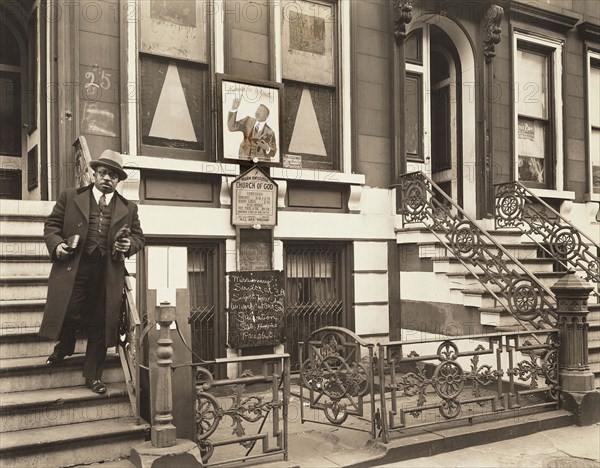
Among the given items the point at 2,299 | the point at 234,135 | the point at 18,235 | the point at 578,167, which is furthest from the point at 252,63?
the point at 578,167

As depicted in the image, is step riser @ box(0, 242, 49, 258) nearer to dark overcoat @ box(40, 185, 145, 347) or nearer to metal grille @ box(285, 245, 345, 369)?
dark overcoat @ box(40, 185, 145, 347)

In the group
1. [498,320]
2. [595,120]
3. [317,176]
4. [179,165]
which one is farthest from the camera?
[595,120]

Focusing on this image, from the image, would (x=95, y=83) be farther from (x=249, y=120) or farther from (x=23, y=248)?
(x=23, y=248)

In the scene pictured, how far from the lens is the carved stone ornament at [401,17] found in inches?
356

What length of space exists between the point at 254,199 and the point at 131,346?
3370mm

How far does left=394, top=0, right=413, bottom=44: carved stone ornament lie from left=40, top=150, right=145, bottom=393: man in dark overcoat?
18.8ft

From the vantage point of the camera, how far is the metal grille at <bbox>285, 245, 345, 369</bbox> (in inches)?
336

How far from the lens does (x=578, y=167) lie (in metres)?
11.3

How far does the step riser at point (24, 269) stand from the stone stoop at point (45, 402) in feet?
0.05

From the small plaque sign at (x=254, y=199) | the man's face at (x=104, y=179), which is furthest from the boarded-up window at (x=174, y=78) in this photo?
the man's face at (x=104, y=179)

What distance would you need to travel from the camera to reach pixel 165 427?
14.8 feet

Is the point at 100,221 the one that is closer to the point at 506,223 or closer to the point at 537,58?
the point at 506,223

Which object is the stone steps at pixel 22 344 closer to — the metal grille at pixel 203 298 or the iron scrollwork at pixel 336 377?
the metal grille at pixel 203 298

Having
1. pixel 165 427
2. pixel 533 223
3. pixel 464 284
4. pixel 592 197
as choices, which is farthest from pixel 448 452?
pixel 592 197
